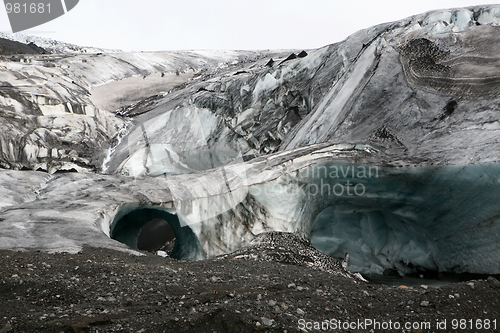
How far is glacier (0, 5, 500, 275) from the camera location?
8.30 meters

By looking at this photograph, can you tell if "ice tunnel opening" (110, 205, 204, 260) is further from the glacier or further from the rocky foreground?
the rocky foreground

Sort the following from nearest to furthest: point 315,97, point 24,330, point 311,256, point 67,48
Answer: point 24,330
point 311,256
point 315,97
point 67,48

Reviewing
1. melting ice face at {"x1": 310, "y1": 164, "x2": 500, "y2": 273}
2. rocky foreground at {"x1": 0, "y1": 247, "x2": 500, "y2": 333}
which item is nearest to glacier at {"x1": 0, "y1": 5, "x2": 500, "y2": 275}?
melting ice face at {"x1": 310, "y1": 164, "x2": 500, "y2": 273}

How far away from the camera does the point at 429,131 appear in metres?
9.54

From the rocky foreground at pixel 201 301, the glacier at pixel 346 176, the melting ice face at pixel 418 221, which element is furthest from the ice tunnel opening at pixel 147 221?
the melting ice face at pixel 418 221

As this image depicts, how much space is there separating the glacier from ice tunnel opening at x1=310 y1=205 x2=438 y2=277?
0.11 ft

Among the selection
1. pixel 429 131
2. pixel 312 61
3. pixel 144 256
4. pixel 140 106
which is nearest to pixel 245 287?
pixel 144 256

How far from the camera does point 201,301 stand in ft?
14.7

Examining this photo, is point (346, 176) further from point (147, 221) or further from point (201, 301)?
point (201, 301)

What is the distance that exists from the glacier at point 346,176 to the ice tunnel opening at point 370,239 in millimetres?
32

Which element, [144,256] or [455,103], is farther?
[455,103]

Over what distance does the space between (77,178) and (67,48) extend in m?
31.7

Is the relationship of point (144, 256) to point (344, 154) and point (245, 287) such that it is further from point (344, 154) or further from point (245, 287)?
point (344, 154)

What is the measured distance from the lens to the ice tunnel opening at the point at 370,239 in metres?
10.8
